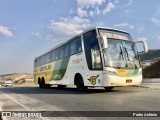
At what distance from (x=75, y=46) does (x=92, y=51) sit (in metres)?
2.89

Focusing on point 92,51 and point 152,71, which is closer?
point 92,51

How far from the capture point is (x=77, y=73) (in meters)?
18.1

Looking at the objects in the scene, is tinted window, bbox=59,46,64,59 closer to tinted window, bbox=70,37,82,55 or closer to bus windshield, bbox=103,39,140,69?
tinted window, bbox=70,37,82,55

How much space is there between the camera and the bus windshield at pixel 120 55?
49.2ft

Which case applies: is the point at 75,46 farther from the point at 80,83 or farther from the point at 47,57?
the point at 47,57

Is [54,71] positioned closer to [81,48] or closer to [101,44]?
[81,48]

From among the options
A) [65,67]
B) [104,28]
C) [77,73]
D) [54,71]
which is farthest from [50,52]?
[104,28]

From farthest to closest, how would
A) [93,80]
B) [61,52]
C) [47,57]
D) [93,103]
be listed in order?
1. [47,57]
2. [61,52]
3. [93,80]
4. [93,103]

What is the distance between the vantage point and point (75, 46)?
1858cm

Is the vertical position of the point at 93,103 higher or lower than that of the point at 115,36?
lower

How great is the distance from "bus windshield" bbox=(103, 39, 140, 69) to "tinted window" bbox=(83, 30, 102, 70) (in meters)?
0.58

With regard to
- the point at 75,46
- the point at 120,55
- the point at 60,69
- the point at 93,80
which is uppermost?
the point at 75,46

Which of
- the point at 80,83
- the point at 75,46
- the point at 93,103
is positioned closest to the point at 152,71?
the point at 75,46

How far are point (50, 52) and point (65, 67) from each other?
563cm
